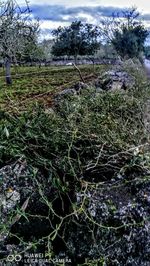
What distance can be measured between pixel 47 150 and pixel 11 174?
206 mm

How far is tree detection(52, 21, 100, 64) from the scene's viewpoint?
1871 inches

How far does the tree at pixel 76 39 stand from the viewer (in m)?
47.5

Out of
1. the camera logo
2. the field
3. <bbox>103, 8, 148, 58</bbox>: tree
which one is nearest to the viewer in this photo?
the camera logo

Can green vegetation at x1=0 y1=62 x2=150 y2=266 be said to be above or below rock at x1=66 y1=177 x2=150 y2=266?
above

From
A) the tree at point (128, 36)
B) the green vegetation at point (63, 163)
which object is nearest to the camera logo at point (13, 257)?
the green vegetation at point (63, 163)

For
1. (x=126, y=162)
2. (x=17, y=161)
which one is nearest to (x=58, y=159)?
(x=17, y=161)

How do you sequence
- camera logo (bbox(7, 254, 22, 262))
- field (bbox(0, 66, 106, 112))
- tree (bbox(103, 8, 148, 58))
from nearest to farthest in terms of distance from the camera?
camera logo (bbox(7, 254, 22, 262)), field (bbox(0, 66, 106, 112)), tree (bbox(103, 8, 148, 58))

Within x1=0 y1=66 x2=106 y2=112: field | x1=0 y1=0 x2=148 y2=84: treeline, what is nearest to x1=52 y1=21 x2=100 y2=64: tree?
x1=0 y1=0 x2=148 y2=84: treeline

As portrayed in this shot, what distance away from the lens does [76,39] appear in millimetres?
47438

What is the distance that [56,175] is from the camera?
5.42 ft

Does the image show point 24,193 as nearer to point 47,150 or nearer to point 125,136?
point 47,150

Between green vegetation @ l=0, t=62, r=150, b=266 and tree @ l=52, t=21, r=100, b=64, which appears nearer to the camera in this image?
green vegetation @ l=0, t=62, r=150, b=266

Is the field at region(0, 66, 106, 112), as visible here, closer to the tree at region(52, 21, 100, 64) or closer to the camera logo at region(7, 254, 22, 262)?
the camera logo at region(7, 254, 22, 262)

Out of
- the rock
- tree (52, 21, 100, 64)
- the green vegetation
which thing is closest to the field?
the green vegetation
